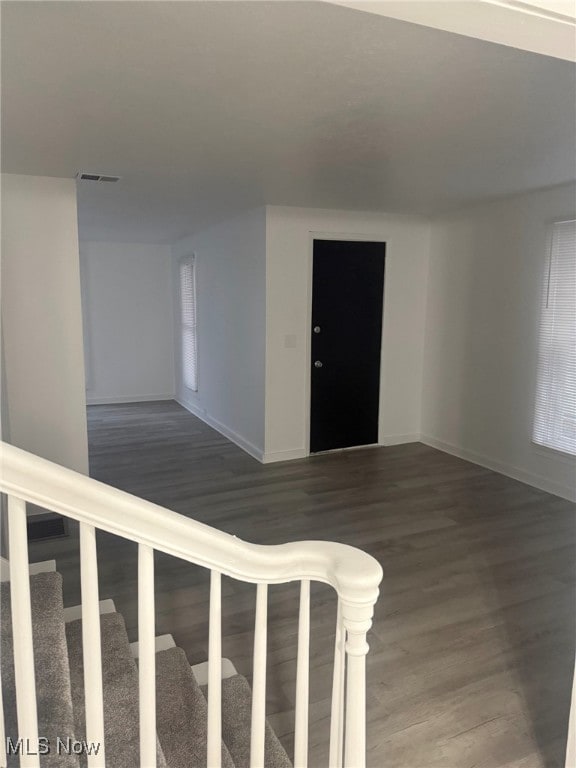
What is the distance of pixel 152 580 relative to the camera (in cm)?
102

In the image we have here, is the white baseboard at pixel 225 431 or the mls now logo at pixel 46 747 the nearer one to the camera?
the mls now logo at pixel 46 747

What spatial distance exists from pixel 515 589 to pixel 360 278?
10.6 ft

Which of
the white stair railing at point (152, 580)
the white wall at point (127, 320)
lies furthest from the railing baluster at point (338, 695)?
the white wall at point (127, 320)

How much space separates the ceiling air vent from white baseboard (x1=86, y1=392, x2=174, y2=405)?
4.62 meters

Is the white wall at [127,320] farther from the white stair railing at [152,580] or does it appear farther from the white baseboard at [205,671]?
the white stair railing at [152,580]

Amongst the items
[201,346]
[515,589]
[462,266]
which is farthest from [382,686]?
[201,346]

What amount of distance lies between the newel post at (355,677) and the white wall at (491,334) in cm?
356

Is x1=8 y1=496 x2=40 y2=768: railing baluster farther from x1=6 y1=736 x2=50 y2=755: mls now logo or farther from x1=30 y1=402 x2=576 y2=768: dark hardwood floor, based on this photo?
x1=30 y1=402 x2=576 y2=768: dark hardwood floor

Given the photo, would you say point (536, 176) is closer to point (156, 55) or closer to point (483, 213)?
point (483, 213)

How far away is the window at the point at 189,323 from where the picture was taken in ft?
22.6

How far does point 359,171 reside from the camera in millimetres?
3311

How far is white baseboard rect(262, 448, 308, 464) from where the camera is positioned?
198 inches

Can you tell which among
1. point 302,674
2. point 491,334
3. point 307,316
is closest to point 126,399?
point 307,316

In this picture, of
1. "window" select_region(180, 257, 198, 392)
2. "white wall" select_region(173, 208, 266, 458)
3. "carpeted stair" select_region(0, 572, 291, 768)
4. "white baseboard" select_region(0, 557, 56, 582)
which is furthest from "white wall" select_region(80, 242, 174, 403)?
"carpeted stair" select_region(0, 572, 291, 768)
